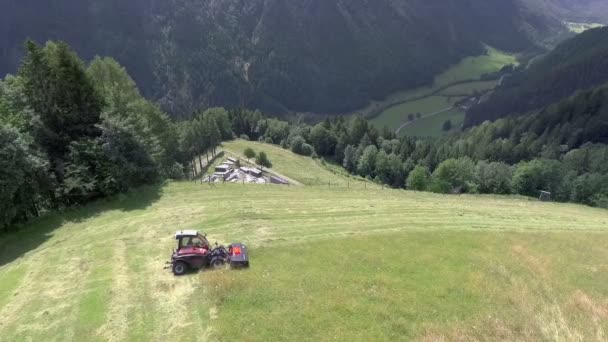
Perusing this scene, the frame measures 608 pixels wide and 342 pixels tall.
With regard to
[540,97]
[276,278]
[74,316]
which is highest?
[540,97]

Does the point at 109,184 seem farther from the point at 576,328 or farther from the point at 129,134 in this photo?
the point at 576,328

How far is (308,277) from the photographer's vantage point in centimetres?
2400

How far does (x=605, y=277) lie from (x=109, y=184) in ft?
139

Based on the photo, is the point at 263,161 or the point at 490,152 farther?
the point at 490,152

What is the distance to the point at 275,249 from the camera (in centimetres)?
2752

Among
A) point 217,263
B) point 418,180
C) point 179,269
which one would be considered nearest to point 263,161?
point 418,180

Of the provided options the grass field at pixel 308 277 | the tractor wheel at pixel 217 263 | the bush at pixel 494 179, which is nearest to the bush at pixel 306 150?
the bush at pixel 494 179

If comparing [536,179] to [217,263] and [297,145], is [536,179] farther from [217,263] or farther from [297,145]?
[217,263]

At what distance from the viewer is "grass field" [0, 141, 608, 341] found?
20203 mm

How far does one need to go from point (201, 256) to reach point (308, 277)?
679cm

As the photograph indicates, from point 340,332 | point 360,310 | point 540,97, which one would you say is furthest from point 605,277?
point 540,97

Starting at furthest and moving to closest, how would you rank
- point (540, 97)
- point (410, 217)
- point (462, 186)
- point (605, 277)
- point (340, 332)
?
point (540, 97) < point (462, 186) < point (410, 217) < point (605, 277) < point (340, 332)

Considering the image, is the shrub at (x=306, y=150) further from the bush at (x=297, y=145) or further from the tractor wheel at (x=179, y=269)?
the tractor wheel at (x=179, y=269)

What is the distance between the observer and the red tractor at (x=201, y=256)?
2462cm
